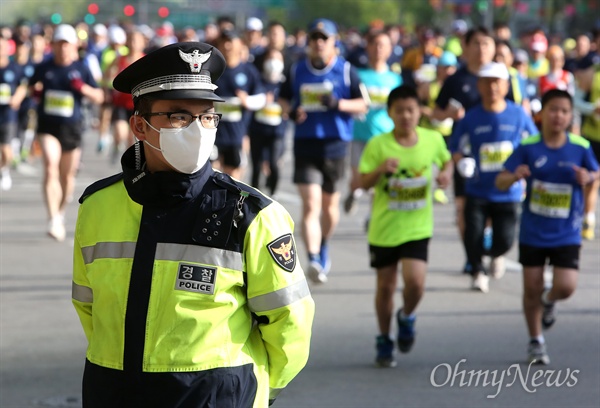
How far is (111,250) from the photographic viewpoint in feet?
11.8

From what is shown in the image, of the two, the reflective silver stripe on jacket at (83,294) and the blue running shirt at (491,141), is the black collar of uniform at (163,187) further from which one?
the blue running shirt at (491,141)

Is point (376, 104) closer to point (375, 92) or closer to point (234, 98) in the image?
point (375, 92)

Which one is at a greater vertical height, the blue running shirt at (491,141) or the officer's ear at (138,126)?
the officer's ear at (138,126)

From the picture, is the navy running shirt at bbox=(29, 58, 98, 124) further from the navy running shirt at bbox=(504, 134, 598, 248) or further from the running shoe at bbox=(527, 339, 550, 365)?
the running shoe at bbox=(527, 339, 550, 365)

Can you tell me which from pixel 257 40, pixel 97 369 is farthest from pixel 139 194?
pixel 257 40

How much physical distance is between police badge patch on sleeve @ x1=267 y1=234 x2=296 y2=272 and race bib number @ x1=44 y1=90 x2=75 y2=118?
9.64m

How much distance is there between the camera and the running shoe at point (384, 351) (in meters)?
7.70

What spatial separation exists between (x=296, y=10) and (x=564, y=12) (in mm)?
35960

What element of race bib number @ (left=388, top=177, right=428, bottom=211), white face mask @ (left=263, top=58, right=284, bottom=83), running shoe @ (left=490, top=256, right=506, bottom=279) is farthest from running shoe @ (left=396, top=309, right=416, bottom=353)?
white face mask @ (left=263, top=58, right=284, bottom=83)

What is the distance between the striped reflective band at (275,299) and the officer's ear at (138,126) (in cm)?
59

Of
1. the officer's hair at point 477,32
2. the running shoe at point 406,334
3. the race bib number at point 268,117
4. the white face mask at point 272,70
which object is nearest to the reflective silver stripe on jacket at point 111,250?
the running shoe at point 406,334

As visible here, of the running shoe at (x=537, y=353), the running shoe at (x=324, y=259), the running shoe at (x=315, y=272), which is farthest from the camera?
the running shoe at (x=324, y=259)

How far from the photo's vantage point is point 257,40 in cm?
1914

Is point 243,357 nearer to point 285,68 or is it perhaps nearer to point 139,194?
point 139,194
